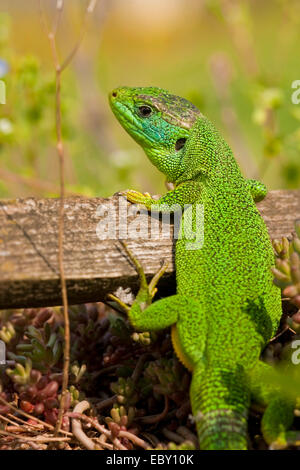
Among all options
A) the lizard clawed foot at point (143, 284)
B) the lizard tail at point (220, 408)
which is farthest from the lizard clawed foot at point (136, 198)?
the lizard tail at point (220, 408)

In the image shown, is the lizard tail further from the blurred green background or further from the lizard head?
the blurred green background

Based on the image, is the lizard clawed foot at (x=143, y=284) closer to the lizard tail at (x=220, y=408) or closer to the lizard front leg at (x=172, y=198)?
the lizard front leg at (x=172, y=198)

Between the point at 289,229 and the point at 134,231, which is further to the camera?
the point at 289,229

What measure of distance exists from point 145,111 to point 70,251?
1264mm

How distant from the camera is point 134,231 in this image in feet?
8.70

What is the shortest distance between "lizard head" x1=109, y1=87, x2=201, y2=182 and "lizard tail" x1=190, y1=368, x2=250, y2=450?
1359mm

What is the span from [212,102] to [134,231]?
9.09m

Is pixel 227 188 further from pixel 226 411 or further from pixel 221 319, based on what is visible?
pixel 226 411

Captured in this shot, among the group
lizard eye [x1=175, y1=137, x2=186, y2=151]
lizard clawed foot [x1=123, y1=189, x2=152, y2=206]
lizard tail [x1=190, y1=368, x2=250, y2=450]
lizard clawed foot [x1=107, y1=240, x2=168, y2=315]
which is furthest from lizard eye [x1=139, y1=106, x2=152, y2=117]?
lizard tail [x1=190, y1=368, x2=250, y2=450]

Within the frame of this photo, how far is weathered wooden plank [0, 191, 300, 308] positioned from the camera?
2.33 m

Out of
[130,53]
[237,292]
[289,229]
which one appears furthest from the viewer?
[130,53]

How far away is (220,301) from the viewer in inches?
99.0

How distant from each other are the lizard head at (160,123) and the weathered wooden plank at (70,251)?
2.21 feet

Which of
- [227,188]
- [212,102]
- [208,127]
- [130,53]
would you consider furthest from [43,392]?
[130,53]
